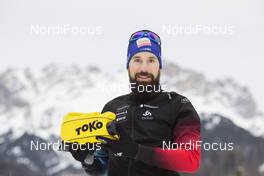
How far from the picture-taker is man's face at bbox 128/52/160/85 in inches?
130

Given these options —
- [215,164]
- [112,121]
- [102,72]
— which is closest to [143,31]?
[112,121]

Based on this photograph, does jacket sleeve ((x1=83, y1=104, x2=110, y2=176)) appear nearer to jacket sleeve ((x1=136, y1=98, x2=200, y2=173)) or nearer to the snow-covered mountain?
jacket sleeve ((x1=136, y1=98, x2=200, y2=173))

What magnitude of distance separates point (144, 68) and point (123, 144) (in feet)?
1.50

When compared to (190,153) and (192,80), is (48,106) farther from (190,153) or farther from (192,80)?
(190,153)

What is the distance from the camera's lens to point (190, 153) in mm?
3061

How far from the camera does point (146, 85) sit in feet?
10.9

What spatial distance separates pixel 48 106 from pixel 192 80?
1118 inches

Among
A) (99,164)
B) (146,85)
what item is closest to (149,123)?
(146,85)

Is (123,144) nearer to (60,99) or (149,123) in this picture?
(149,123)

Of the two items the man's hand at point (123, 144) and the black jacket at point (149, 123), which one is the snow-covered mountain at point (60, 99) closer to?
the black jacket at point (149, 123)

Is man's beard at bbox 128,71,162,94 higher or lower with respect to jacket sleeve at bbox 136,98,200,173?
higher

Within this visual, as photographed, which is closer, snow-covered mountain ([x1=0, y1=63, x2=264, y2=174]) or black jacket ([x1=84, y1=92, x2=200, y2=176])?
black jacket ([x1=84, y1=92, x2=200, y2=176])

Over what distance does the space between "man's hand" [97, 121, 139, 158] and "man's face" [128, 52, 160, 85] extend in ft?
1.14

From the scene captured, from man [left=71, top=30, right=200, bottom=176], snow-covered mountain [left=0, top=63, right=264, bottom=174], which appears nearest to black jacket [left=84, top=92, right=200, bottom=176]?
man [left=71, top=30, right=200, bottom=176]
